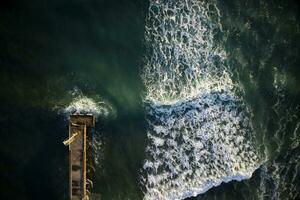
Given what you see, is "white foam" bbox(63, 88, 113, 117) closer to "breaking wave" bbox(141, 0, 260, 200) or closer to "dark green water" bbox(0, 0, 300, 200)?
"dark green water" bbox(0, 0, 300, 200)

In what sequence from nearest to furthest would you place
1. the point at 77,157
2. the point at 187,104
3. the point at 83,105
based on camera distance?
the point at 77,157, the point at 83,105, the point at 187,104

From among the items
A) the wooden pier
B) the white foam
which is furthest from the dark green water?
the wooden pier

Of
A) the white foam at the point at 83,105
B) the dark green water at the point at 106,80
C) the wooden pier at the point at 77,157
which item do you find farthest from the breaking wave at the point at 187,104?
the wooden pier at the point at 77,157

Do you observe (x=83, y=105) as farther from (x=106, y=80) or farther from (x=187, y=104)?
(x=187, y=104)

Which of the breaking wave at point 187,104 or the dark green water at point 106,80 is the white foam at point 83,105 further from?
the breaking wave at point 187,104

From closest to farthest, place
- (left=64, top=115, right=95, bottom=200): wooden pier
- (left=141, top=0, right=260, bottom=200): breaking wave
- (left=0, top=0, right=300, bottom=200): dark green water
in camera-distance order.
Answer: (left=64, top=115, right=95, bottom=200): wooden pier < (left=0, top=0, right=300, bottom=200): dark green water < (left=141, top=0, right=260, bottom=200): breaking wave

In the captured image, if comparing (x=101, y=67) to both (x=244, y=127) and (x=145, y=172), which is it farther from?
(x=244, y=127)

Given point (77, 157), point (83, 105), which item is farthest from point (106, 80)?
point (77, 157)
